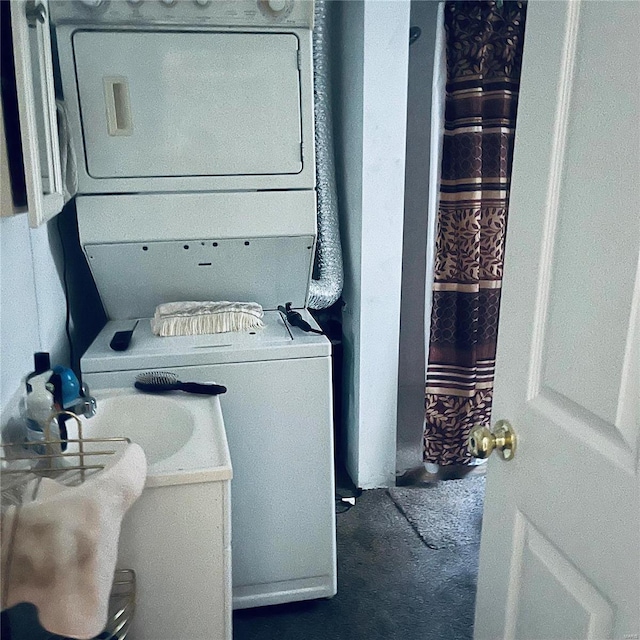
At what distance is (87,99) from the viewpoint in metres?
1.63

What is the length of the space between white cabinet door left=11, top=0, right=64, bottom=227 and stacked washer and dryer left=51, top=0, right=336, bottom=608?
0.33m

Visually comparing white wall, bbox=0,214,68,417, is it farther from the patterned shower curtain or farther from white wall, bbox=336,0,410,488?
the patterned shower curtain

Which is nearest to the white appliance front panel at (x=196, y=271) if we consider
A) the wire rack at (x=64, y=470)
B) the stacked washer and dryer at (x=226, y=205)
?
the stacked washer and dryer at (x=226, y=205)

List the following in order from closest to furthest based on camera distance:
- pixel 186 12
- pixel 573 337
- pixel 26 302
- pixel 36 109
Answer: pixel 573 337 → pixel 36 109 → pixel 26 302 → pixel 186 12

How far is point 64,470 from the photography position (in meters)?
1.02

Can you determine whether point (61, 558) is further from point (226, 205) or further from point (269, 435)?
point (226, 205)

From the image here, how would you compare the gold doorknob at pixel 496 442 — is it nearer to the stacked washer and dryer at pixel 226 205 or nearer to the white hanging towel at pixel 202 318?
the stacked washer and dryer at pixel 226 205

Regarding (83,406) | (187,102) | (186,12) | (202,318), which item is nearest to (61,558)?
(83,406)

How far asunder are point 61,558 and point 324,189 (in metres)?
1.61

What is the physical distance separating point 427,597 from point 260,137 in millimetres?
1512

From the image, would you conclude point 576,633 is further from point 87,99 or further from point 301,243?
point 87,99

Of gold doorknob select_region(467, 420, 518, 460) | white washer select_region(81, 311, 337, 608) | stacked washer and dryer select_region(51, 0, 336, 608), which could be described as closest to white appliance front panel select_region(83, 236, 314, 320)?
stacked washer and dryer select_region(51, 0, 336, 608)

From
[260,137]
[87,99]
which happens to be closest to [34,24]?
[87,99]

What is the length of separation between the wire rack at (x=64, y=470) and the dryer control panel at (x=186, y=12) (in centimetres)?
107
